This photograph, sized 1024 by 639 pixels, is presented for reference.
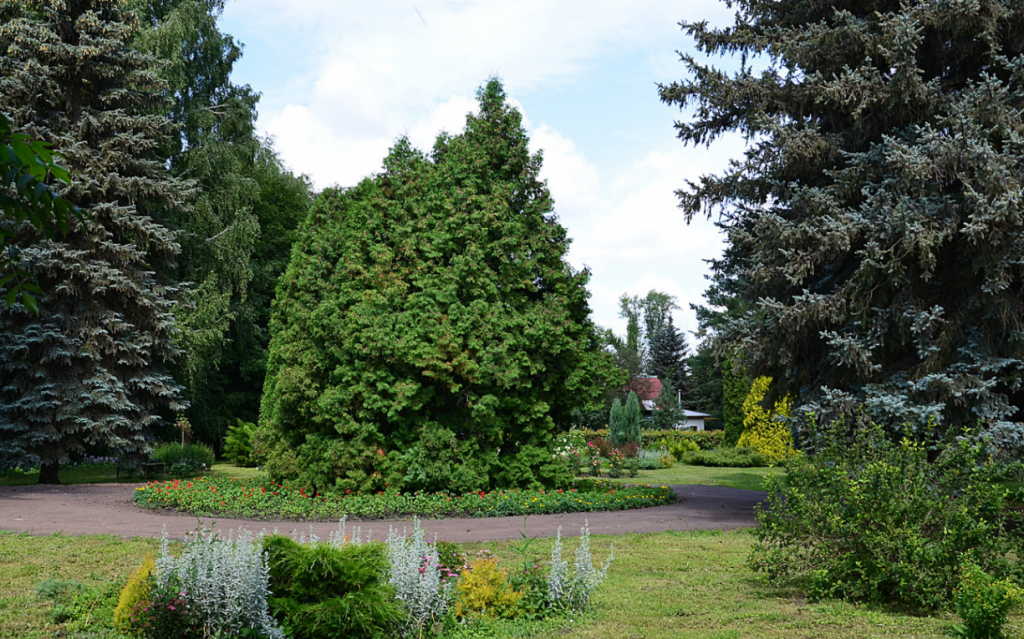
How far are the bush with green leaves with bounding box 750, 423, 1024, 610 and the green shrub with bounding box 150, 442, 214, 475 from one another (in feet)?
54.9

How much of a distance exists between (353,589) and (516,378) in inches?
314

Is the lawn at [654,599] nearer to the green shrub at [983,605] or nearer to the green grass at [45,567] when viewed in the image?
the green grass at [45,567]

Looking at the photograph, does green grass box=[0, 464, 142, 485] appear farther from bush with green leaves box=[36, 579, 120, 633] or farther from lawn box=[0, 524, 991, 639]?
bush with green leaves box=[36, 579, 120, 633]

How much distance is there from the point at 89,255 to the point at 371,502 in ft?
35.7

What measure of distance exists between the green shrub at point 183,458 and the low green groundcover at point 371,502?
6355 millimetres

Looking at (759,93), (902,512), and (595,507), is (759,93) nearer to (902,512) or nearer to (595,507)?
(595,507)

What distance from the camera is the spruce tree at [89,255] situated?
1711 centimetres

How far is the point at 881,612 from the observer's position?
18.9ft

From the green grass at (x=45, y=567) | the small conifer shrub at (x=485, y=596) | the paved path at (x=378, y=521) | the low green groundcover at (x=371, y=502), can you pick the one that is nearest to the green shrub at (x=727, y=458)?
the paved path at (x=378, y=521)

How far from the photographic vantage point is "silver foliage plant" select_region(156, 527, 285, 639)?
441cm

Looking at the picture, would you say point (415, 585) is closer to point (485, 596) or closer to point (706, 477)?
point (485, 596)

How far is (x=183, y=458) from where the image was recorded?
787 inches

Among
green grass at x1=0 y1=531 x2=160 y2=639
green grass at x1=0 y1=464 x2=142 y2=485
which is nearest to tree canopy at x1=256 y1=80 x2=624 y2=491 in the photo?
green grass at x1=0 y1=531 x2=160 y2=639

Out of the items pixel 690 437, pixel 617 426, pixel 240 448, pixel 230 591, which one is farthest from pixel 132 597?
pixel 690 437
